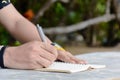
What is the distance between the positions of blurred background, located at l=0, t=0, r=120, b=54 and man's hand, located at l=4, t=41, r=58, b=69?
10.9 feet

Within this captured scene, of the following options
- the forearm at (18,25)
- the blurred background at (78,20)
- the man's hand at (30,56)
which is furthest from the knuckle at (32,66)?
the blurred background at (78,20)

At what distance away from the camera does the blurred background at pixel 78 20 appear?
565 cm

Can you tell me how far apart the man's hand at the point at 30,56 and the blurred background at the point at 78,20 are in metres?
3.32

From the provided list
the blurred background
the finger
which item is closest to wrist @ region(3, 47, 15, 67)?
the finger

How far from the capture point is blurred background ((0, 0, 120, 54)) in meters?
5.65

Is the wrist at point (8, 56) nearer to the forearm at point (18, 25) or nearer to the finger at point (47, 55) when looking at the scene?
the finger at point (47, 55)

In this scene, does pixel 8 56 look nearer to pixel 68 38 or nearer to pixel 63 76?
pixel 63 76

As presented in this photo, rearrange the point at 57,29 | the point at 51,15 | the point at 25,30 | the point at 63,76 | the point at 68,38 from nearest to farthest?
the point at 63,76
the point at 25,30
the point at 57,29
the point at 51,15
the point at 68,38

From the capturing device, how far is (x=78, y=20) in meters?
6.86

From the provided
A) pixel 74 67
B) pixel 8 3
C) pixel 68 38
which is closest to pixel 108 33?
pixel 68 38

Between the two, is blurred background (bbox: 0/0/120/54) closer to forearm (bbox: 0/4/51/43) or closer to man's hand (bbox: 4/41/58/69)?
forearm (bbox: 0/4/51/43)

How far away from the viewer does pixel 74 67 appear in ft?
4.75

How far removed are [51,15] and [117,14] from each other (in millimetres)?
1004

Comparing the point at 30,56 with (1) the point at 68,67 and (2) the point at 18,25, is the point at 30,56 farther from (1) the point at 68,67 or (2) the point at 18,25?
(2) the point at 18,25
